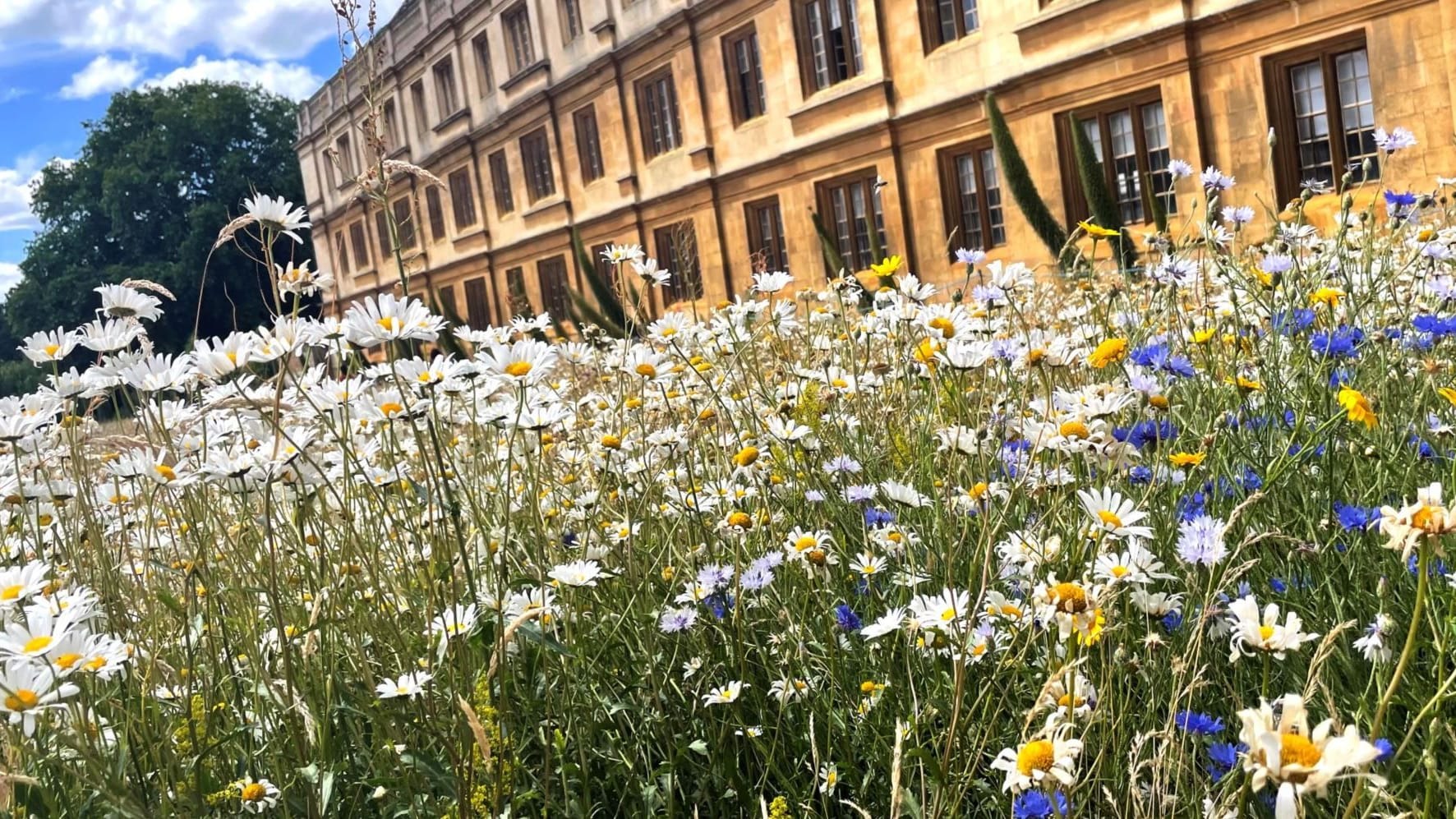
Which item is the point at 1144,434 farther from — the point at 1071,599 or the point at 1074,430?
the point at 1071,599

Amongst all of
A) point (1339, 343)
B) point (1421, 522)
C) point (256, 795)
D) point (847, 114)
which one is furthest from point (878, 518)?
point (847, 114)

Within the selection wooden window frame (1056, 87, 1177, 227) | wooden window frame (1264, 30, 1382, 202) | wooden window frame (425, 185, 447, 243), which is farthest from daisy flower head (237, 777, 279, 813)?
wooden window frame (425, 185, 447, 243)

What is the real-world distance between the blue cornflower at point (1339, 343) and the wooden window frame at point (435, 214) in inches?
1180

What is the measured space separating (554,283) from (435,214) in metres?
7.59

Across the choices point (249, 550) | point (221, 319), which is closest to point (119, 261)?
point (221, 319)

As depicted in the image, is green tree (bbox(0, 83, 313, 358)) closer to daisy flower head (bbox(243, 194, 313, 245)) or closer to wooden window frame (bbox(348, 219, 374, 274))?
wooden window frame (bbox(348, 219, 374, 274))

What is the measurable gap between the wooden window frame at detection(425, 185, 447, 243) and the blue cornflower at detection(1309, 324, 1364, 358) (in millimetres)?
29984

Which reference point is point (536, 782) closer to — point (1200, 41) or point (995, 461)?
point (995, 461)

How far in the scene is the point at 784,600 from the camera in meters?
2.23

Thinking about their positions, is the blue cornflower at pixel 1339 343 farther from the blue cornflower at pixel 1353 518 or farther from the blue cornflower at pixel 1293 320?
the blue cornflower at pixel 1353 518

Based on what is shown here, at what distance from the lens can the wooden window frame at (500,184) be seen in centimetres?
2756

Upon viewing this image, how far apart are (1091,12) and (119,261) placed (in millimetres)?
47682

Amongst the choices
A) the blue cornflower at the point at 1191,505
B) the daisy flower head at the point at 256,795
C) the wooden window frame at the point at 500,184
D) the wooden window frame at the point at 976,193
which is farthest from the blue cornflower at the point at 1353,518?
the wooden window frame at the point at 500,184

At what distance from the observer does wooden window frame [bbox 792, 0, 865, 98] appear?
16766 mm
